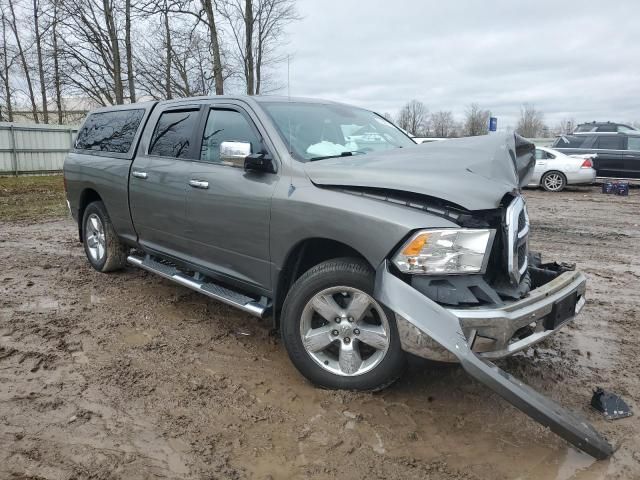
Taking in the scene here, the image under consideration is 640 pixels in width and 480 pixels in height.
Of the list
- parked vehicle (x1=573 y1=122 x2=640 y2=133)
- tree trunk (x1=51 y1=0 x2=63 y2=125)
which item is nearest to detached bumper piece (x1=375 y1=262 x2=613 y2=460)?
parked vehicle (x1=573 y1=122 x2=640 y2=133)

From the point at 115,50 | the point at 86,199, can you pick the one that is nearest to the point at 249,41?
the point at 115,50

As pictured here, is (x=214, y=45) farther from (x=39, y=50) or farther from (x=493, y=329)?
(x=493, y=329)

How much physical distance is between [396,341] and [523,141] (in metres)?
1.85

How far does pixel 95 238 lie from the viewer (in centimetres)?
586

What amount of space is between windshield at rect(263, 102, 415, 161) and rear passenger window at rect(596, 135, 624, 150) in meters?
14.4

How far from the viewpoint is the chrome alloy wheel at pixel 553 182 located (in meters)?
15.3

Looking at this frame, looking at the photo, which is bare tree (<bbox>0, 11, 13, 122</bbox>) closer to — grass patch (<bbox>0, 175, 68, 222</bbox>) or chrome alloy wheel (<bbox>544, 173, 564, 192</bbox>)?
grass patch (<bbox>0, 175, 68, 222</bbox>)

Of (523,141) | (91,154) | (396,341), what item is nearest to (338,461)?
(396,341)

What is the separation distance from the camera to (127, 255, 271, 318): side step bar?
362 centimetres

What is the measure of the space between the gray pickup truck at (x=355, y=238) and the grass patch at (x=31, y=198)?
A: 6.94 m

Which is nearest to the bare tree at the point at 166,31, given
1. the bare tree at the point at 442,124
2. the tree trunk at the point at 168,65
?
the tree trunk at the point at 168,65

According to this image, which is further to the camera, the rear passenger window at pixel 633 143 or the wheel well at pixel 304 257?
the rear passenger window at pixel 633 143

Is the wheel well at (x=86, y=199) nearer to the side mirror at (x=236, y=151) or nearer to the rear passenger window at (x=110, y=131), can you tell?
the rear passenger window at (x=110, y=131)

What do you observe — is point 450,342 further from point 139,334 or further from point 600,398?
point 139,334
